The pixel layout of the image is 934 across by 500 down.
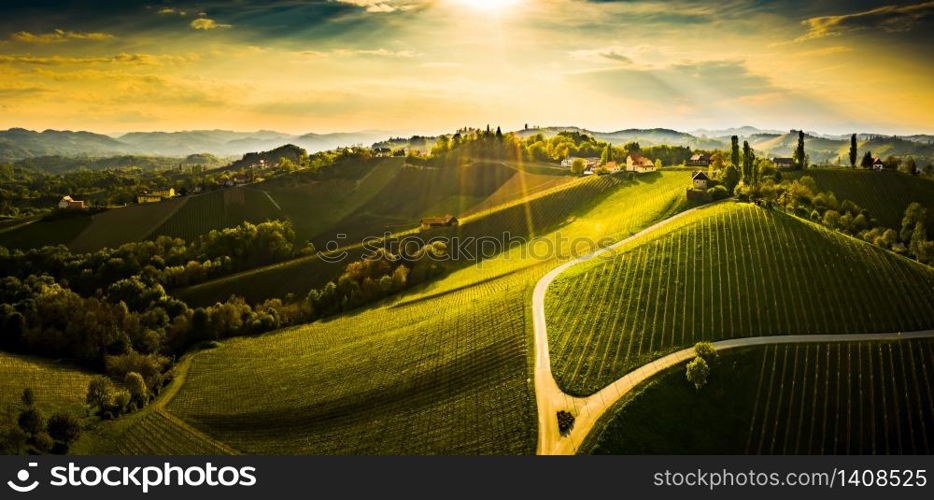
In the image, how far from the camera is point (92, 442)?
49.6 m

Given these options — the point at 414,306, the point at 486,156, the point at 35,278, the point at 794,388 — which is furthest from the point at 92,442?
the point at 486,156

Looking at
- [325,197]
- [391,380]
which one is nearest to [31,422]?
[391,380]

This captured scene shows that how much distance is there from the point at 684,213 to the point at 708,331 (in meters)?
35.1

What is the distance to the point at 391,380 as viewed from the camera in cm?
5038

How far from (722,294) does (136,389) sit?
2381 inches

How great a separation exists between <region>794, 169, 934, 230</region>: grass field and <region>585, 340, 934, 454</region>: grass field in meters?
70.2

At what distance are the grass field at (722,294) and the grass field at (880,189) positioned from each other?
162 feet

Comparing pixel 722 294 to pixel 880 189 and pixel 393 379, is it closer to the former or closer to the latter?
pixel 393 379

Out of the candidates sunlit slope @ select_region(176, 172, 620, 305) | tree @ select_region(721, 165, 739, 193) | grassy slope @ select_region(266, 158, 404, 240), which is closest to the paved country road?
tree @ select_region(721, 165, 739, 193)

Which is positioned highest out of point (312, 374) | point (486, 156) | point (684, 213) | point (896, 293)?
point (486, 156)

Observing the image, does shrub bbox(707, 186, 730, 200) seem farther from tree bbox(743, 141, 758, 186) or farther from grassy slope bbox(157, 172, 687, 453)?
grassy slope bbox(157, 172, 687, 453)

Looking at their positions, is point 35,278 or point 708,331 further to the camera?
point 35,278

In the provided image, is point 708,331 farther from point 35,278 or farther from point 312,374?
point 35,278

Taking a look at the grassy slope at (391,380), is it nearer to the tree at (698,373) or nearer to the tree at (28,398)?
the tree at (28,398)
